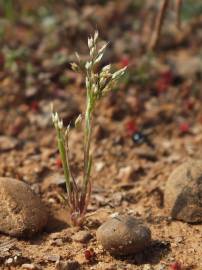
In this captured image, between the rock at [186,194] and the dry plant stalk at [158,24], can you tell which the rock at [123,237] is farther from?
the dry plant stalk at [158,24]

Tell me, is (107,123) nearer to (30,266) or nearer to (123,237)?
(123,237)

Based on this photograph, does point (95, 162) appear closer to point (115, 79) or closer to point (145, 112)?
point (145, 112)

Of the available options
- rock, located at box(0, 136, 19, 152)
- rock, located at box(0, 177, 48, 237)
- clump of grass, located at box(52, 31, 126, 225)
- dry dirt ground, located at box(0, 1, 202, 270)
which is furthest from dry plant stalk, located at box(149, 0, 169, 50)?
rock, located at box(0, 177, 48, 237)

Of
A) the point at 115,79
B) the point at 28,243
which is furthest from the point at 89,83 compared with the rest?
the point at 28,243

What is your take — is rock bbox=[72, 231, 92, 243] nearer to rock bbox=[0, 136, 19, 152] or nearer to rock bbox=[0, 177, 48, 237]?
rock bbox=[0, 177, 48, 237]

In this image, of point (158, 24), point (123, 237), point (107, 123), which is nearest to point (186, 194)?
point (123, 237)
